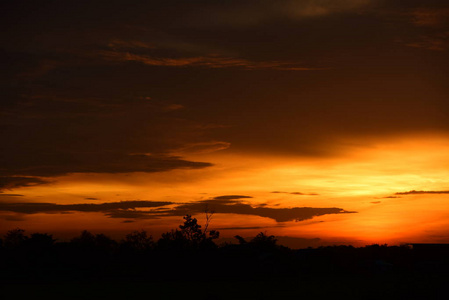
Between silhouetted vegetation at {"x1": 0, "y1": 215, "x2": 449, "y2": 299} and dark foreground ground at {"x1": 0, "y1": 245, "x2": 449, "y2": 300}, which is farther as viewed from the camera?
silhouetted vegetation at {"x1": 0, "y1": 215, "x2": 449, "y2": 299}

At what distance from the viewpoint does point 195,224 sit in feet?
275

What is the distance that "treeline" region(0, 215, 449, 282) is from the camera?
61781mm

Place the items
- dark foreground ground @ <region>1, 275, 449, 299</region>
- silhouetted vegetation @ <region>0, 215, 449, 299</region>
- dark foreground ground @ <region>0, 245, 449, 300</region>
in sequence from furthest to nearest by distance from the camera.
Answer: silhouetted vegetation @ <region>0, 215, 449, 299</region> < dark foreground ground @ <region>0, 245, 449, 300</region> < dark foreground ground @ <region>1, 275, 449, 299</region>

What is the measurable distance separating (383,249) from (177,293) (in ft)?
149

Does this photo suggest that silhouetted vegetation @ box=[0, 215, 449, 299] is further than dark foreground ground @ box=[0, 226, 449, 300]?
Yes

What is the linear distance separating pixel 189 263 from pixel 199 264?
118 centimetres

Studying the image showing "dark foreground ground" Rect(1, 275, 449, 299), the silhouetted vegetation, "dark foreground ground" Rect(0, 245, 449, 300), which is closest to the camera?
"dark foreground ground" Rect(1, 275, 449, 299)

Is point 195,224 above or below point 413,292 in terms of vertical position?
above

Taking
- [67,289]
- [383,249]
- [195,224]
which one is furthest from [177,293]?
[383,249]

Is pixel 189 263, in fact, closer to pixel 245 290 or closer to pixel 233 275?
pixel 233 275

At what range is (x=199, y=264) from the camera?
64.6 m

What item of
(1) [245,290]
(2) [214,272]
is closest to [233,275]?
(2) [214,272]

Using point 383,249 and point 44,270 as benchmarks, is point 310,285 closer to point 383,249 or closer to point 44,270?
point 44,270

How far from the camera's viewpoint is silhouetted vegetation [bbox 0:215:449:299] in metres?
60.6
